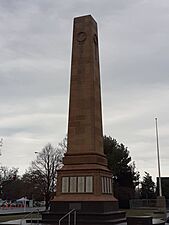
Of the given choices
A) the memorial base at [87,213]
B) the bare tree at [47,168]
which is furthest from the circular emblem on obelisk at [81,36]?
the bare tree at [47,168]

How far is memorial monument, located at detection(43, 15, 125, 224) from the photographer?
2025 cm

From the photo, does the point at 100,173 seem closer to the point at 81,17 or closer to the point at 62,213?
the point at 62,213

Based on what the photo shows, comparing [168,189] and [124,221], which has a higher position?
[168,189]

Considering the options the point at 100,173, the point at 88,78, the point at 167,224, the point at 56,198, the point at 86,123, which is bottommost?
the point at 167,224

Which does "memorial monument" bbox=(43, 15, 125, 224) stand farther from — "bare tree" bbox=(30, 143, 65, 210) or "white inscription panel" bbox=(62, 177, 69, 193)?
"bare tree" bbox=(30, 143, 65, 210)

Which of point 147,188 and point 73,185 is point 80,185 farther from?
point 147,188

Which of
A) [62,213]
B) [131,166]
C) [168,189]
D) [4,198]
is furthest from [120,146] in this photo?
[4,198]

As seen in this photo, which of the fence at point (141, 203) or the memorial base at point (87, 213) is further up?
the fence at point (141, 203)

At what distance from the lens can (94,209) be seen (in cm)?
1978

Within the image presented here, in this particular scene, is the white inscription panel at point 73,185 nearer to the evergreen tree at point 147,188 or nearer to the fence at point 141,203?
the fence at point 141,203

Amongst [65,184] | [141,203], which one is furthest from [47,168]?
[65,184]

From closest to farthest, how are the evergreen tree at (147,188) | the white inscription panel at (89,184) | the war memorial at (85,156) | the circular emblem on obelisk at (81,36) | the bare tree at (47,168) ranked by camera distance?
the war memorial at (85,156), the white inscription panel at (89,184), the circular emblem on obelisk at (81,36), the bare tree at (47,168), the evergreen tree at (147,188)

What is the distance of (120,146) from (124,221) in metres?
34.3

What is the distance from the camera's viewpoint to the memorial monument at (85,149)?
20.2 m
